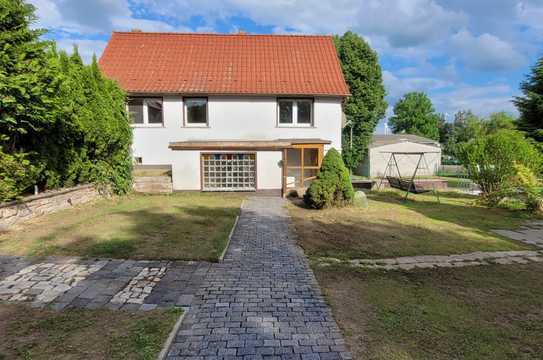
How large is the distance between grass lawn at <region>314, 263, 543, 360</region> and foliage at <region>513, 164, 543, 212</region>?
735cm

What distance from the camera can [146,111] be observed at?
15805 millimetres

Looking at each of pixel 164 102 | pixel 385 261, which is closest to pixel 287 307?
pixel 385 261

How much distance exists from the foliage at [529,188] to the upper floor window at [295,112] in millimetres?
9165

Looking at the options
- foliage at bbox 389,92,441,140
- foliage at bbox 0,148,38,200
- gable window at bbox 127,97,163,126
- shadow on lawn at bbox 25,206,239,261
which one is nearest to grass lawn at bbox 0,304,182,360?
shadow on lawn at bbox 25,206,239,261

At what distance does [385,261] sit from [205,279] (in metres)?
3.51

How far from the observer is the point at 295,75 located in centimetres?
1698

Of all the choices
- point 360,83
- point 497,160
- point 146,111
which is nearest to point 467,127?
point 360,83

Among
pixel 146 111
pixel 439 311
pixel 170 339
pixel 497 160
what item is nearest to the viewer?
pixel 170 339

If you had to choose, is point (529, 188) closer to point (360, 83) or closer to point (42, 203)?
point (42, 203)

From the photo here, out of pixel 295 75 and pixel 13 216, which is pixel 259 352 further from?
pixel 295 75

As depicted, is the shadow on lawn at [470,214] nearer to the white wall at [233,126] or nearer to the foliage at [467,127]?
the white wall at [233,126]

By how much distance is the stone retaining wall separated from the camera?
730 centimetres

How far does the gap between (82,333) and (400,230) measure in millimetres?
7682

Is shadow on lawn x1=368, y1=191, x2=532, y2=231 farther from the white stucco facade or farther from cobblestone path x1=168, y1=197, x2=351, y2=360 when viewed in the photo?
A: cobblestone path x1=168, y1=197, x2=351, y2=360
